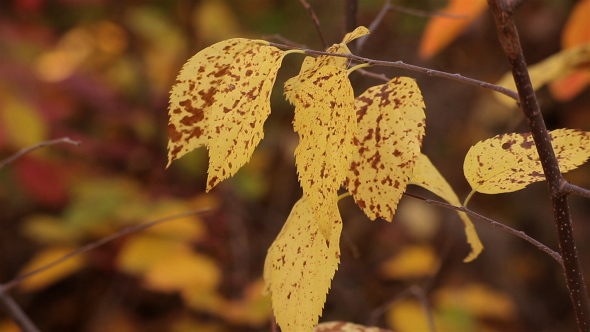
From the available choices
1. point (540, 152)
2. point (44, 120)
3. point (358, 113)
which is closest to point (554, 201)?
point (540, 152)

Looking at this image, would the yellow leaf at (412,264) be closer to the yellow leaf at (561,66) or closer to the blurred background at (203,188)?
the blurred background at (203,188)

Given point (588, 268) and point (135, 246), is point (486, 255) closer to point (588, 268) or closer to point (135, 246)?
point (588, 268)

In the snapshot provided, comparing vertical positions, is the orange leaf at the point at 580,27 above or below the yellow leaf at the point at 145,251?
above

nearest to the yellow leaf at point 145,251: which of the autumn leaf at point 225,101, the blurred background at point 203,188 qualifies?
the blurred background at point 203,188

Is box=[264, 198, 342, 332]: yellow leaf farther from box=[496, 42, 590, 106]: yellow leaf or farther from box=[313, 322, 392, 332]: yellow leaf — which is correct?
box=[496, 42, 590, 106]: yellow leaf

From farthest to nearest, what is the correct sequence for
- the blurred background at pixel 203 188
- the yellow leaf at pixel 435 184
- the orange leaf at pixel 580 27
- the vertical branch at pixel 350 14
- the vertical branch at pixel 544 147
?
the blurred background at pixel 203 188 → the orange leaf at pixel 580 27 → the vertical branch at pixel 350 14 → the yellow leaf at pixel 435 184 → the vertical branch at pixel 544 147

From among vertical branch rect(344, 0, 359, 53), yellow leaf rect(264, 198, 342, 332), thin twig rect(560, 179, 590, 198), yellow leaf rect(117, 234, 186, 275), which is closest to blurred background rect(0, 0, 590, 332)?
yellow leaf rect(117, 234, 186, 275)

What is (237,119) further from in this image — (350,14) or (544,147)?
(350,14)
